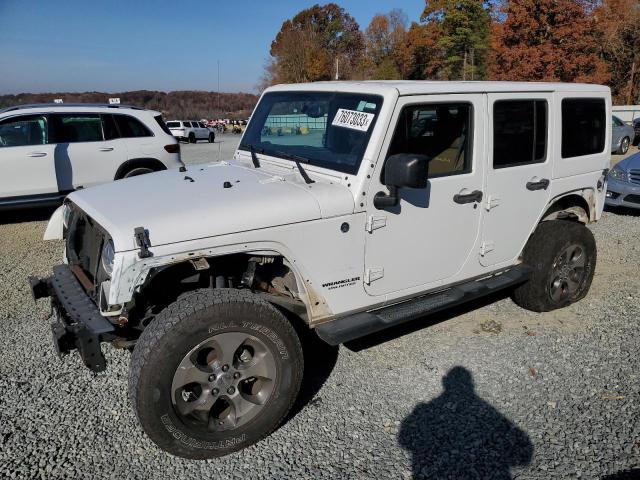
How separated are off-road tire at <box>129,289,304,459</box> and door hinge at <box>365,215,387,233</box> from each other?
80cm

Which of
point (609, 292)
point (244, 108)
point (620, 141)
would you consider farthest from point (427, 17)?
point (609, 292)

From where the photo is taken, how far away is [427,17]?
61438 mm

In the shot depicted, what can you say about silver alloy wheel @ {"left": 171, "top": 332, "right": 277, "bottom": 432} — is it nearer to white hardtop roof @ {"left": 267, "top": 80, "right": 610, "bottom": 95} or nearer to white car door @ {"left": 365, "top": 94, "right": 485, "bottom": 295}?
white car door @ {"left": 365, "top": 94, "right": 485, "bottom": 295}

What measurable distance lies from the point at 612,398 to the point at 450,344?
47.1 inches

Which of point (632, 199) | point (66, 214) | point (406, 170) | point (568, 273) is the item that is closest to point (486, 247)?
point (568, 273)

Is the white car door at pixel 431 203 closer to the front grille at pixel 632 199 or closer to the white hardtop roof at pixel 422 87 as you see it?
the white hardtop roof at pixel 422 87

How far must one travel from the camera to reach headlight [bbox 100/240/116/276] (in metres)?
2.80

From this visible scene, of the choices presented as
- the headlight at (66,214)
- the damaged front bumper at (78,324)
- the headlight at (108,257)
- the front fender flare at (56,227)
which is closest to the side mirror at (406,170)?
the headlight at (108,257)

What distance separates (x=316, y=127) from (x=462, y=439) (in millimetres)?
2276

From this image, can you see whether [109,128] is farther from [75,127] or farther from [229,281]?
[229,281]

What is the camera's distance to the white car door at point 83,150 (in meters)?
8.27

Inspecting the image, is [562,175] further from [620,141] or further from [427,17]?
[427,17]

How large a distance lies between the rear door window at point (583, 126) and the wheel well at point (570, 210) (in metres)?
0.43

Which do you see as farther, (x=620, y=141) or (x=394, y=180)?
(x=620, y=141)
